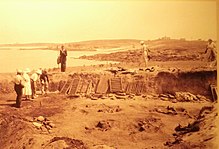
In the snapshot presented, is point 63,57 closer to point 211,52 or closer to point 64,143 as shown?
point 64,143

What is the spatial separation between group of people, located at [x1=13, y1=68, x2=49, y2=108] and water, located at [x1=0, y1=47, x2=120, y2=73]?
3 centimetres

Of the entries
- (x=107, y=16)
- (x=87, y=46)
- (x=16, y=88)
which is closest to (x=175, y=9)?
(x=107, y=16)

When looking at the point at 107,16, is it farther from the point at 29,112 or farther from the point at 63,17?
the point at 29,112

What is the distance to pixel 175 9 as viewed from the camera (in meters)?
1.87

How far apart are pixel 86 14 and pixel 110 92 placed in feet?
1.29

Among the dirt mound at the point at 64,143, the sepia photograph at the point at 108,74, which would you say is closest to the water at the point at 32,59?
the sepia photograph at the point at 108,74

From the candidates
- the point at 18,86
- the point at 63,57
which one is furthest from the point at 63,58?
the point at 18,86

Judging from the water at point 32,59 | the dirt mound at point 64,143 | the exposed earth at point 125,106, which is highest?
the water at point 32,59

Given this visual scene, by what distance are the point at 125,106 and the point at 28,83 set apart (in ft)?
1.54

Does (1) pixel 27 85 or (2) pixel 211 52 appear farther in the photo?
(2) pixel 211 52

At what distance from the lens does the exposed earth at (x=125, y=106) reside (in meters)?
1.73

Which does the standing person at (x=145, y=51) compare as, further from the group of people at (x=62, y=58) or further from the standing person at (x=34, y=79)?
the standing person at (x=34, y=79)

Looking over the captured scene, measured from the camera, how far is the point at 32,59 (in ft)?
5.77

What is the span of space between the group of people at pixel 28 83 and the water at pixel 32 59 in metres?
0.03
